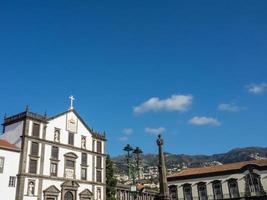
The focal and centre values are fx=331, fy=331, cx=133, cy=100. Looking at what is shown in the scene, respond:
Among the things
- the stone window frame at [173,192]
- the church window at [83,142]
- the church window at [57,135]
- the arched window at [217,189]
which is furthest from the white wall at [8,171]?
the arched window at [217,189]

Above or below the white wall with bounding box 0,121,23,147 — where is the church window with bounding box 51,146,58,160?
below

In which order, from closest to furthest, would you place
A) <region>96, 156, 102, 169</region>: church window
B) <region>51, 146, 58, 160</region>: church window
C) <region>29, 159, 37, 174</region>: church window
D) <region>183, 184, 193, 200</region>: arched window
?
<region>29, 159, 37, 174</region>: church window, <region>51, 146, 58, 160</region>: church window, <region>96, 156, 102, 169</region>: church window, <region>183, 184, 193, 200</region>: arched window

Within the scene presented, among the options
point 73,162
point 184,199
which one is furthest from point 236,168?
point 73,162

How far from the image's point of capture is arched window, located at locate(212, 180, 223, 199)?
5195 centimetres

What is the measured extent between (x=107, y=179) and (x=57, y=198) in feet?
42.8

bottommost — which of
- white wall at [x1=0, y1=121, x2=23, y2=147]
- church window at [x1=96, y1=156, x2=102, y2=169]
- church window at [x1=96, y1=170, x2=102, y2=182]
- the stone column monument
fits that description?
the stone column monument

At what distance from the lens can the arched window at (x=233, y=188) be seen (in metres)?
50.8

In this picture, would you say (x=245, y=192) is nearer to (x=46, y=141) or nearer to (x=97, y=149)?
(x=97, y=149)

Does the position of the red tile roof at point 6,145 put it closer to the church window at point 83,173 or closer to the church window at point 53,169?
the church window at point 53,169

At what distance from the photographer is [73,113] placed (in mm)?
47812

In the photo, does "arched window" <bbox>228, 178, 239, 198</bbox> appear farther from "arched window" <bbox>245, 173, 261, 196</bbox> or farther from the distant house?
"arched window" <bbox>245, 173, 261, 196</bbox>

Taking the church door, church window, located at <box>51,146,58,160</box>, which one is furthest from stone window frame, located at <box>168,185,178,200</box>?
church window, located at <box>51,146,58,160</box>

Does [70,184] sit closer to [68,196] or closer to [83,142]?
[68,196]

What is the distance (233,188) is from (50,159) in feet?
92.8
